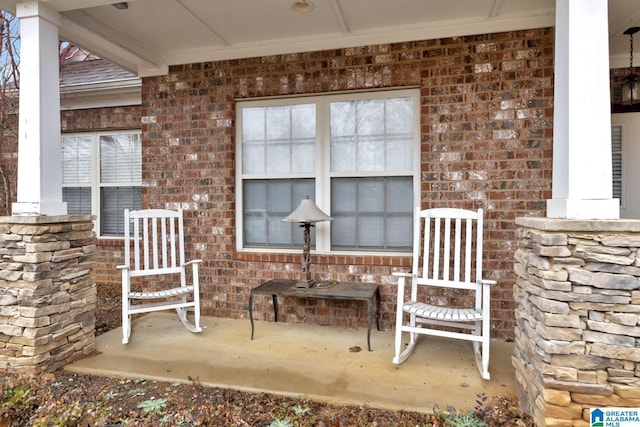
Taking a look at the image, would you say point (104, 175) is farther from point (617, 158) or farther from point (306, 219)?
point (617, 158)

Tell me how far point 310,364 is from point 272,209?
1.66 meters

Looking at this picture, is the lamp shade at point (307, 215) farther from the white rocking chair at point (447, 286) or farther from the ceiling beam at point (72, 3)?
the ceiling beam at point (72, 3)

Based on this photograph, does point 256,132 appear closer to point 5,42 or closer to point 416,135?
point 416,135

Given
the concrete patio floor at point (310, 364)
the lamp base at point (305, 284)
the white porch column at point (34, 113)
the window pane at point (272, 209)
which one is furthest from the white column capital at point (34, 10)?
the lamp base at point (305, 284)

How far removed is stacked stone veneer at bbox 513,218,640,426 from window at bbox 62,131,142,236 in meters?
4.92

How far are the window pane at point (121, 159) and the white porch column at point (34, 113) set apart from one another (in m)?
2.37

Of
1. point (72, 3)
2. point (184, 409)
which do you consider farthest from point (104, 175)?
point (184, 409)

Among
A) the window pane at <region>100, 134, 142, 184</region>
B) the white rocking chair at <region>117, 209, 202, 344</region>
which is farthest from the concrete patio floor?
the window pane at <region>100, 134, 142, 184</region>

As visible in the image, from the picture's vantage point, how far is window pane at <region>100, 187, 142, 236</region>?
5.22 metres

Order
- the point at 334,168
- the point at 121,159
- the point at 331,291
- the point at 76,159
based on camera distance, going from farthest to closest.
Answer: the point at 76,159, the point at 121,159, the point at 334,168, the point at 331,291

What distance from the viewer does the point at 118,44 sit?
141 inches

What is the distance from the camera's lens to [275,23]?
133 inches

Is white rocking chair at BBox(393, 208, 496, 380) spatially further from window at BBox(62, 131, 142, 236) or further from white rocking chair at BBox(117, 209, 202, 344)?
window at BBox(62, 131, 142, 236)

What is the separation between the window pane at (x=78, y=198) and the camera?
541 cm
